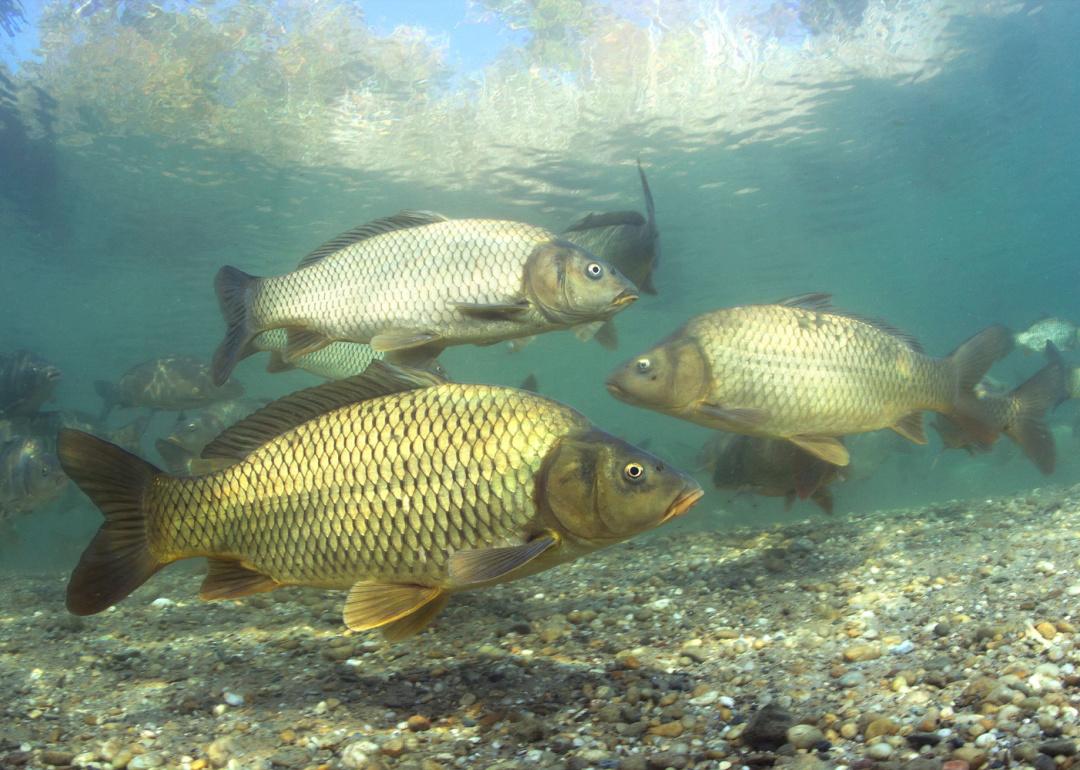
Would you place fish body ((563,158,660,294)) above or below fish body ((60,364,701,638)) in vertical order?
above

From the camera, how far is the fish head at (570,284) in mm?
5039

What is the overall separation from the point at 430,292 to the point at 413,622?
2747 mm

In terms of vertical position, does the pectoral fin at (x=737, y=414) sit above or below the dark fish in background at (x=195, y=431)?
above

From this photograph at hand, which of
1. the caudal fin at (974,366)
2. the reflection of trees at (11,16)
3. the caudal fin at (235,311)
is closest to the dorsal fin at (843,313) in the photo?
the caudal fin at (974,366)

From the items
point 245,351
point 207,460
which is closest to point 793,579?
point 207,460

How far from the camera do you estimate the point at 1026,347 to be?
1541 cm

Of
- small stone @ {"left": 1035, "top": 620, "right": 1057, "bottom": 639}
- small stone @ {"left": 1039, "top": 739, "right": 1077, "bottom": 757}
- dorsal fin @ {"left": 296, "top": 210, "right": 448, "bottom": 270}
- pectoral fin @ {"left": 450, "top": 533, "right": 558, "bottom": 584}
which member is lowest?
small stone @ {"left": 1035, "top": 620, "right": 1057, "bottom": 639}

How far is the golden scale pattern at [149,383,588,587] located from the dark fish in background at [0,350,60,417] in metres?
10.3

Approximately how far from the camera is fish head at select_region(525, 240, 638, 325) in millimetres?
5039

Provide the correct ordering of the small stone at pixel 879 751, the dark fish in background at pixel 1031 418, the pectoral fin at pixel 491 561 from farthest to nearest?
the dark fish in background at pixel 1031 418 < the pectoral fin at pixel 491 561 < the small stone at pixel 879 751

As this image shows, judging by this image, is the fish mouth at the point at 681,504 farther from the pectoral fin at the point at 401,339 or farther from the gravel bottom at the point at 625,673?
the pectoral fin at the point at 401,339

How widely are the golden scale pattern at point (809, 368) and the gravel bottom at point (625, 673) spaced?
1210 millimetres

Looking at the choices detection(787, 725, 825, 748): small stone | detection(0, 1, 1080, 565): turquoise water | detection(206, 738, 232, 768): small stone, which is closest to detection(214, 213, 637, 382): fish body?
detection(206, 738, 232, 768): small stone

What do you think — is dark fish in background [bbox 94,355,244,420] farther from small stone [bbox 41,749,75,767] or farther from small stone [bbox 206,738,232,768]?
small stone [bbox 206,738,232,768]
